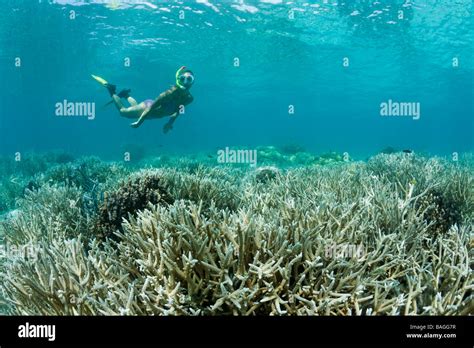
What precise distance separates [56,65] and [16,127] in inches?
6652

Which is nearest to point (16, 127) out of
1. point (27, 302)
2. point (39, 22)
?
point (39, 22)

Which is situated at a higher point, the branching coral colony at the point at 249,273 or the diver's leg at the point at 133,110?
the diver's leg at the point at 133,110

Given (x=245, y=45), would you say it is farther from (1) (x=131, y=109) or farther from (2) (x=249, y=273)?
(2) (x=249, y=273)

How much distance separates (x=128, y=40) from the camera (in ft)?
143

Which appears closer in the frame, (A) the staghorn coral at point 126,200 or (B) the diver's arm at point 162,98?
(A) the staghorn coral at point 126,200

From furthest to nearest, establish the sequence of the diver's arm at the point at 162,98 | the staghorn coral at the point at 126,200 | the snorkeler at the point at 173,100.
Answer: the diver's arm at the point at 162,98 → the snorkeler at the point at 173,100 → the staghorn coral at the point at 126,200

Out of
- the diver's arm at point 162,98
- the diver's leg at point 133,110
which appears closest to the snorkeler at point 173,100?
the diver's arm at point 162,98

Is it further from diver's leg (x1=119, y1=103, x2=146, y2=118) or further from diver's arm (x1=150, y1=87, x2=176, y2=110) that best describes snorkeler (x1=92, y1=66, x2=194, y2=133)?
diver's leg (x1=119, y1=103, x2=146, y2=118)
